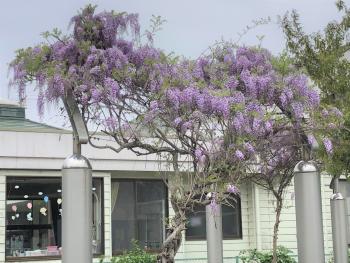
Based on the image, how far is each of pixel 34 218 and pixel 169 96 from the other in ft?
32.4

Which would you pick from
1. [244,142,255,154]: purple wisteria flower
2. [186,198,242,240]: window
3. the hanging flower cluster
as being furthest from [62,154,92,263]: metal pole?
[186,198,242,240]: window

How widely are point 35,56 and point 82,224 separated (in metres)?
2.68

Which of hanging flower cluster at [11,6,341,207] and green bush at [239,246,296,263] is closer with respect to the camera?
hanging flower cluster at [11,6,341,207]

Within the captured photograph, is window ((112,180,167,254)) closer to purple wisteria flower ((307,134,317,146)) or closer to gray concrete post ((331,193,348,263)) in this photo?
gray concrete post ((331,193,348,263))

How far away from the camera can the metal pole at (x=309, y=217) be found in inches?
341

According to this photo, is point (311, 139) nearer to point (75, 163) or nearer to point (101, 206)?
point (75, 163)

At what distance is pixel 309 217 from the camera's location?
8.75m

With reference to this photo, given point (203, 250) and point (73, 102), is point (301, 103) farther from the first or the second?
point (203, 250)

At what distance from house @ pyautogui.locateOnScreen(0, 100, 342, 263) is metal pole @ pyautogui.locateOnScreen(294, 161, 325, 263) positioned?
8604 millimetres

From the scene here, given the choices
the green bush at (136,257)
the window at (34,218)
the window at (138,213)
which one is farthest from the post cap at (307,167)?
the window at (138,213)

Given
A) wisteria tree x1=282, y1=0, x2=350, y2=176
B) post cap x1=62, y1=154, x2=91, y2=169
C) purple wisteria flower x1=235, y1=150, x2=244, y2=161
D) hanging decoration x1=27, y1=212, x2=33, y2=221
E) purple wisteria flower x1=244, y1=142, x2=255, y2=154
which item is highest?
wisteria tree x1=282, y1=0, x2=350, y2=176

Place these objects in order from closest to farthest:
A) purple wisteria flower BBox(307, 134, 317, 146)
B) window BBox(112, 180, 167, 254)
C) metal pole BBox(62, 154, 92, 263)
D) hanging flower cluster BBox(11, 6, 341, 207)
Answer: metal pole BBox(62, 154, 92, 263), hanging flower cluster BBox(11, 6, 341, 207), purple wisteria flower BBox(307, 134, 317, 146), window BBox(112, 180, 167, 254)

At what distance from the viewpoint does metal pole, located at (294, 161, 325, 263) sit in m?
8.66

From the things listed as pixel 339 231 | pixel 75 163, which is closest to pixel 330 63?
pixel 339 231
